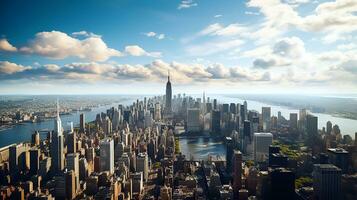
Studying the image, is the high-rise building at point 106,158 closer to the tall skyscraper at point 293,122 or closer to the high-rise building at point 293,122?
the high-rise building at point 293,122

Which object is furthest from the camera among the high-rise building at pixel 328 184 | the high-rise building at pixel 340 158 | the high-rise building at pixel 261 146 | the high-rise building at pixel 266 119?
the high-rise building at pixel 266 119

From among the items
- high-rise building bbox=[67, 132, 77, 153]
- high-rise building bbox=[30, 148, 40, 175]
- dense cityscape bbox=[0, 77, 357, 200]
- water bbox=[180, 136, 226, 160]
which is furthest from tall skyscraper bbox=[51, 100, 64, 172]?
water bbox=[180, 136, 226, 160]

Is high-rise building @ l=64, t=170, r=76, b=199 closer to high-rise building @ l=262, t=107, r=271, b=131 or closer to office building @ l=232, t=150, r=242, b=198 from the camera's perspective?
office building @ l=232, t=150, r=242, b=198

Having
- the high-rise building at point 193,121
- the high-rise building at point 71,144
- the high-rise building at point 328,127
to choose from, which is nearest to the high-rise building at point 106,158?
the high-rise building at point 71,144

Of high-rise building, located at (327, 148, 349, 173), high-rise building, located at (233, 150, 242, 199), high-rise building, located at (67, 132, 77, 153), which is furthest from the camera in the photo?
high-rise building, located at (67, 132, 77, 153)

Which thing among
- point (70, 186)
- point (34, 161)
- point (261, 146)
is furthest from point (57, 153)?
point (261, 146)

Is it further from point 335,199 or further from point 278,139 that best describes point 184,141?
point 335,199
